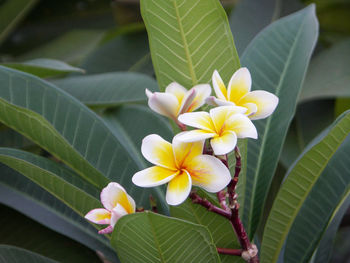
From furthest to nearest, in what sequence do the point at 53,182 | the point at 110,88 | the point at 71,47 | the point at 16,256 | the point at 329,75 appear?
the point at 71,47 < the point at 329,75 < the point at 110,88 < the point at 16,256 < the point at 53,182

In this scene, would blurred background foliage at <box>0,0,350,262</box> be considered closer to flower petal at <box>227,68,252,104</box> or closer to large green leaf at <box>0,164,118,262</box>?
large green leaf at <box>0,164,118,262</box>

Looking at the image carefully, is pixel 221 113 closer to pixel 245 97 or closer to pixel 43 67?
pixel 245 97

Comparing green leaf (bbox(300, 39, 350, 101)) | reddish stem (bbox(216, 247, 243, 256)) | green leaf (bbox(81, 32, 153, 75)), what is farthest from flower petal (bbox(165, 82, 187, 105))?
green leaf (bbox(81, 32, 153, 75))

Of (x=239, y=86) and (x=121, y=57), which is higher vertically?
(x=239, y=86)

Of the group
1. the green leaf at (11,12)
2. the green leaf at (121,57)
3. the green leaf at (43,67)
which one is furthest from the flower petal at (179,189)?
the green leaf at (11,12)

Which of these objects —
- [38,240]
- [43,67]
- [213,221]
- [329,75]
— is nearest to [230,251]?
[213,221]

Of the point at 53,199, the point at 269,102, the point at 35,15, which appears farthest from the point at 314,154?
the point at 35,15

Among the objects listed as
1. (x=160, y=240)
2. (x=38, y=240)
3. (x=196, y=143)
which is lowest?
(x=38, y=240)
